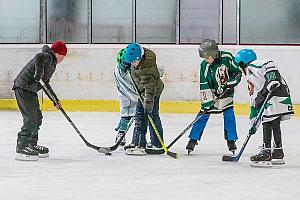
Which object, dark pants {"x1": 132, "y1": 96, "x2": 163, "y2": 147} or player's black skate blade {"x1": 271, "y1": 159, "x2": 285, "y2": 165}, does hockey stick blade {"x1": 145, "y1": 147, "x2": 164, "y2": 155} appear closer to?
dark pants {"x1": 132, "y1": 96, "x2": 163, "y2": 147}

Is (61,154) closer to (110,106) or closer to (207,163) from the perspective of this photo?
(207,163)

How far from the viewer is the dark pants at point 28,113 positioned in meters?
5.25

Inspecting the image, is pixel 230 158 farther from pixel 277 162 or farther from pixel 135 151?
pixel 135 151

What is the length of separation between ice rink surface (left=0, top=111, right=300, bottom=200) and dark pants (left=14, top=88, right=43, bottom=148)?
188 millimetres

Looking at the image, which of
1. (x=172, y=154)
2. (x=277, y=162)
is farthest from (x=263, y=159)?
(x=172, y=154)

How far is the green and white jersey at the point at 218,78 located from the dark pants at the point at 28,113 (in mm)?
1263

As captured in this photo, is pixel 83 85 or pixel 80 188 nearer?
pixel 80 188

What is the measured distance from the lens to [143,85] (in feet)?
17.7

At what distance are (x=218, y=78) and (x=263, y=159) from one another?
2.69ft

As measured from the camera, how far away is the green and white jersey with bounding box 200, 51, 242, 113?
550cm

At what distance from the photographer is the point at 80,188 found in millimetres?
4086

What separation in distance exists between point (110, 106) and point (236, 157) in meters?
5.18

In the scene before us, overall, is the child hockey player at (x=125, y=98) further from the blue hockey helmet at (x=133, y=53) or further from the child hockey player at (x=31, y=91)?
the child hockey player at (x=31, y=91)

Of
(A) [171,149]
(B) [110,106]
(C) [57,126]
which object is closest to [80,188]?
(A) [171,149]
